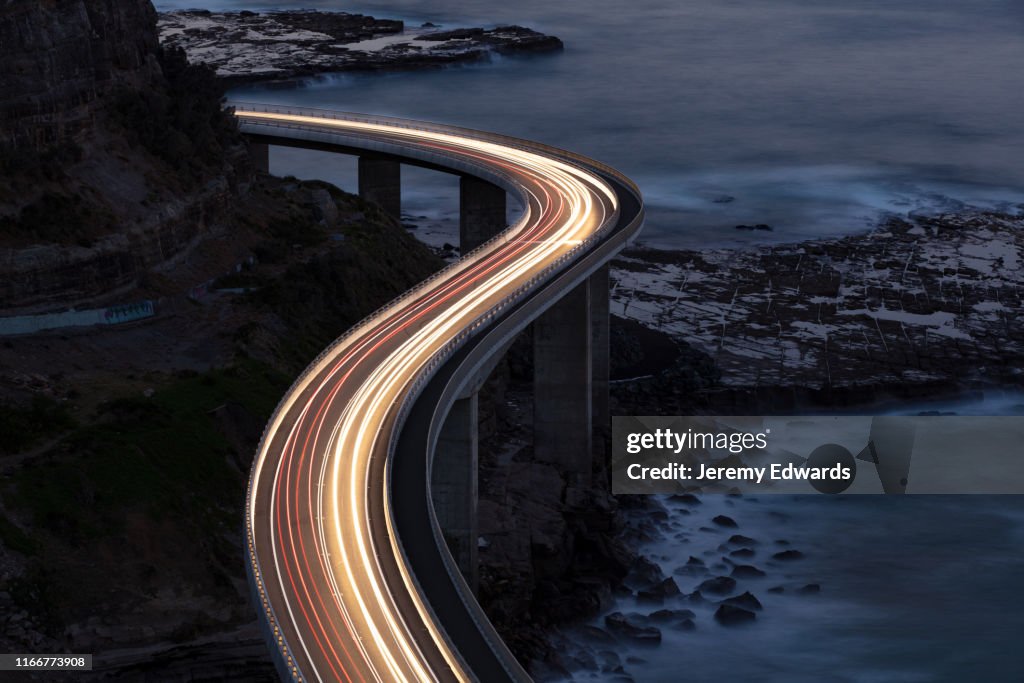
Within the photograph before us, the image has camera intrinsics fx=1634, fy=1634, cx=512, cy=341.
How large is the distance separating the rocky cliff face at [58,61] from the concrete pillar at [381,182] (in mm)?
27607

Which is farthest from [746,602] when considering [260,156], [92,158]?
[260,156]

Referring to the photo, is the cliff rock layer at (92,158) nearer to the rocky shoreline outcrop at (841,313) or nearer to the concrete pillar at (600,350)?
the concrete pillar at (600,350)

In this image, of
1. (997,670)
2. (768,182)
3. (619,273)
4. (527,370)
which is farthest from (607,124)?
(997,670)

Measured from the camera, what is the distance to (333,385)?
65.8m

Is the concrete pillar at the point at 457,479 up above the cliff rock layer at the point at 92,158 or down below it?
below

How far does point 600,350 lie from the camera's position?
9294 cm

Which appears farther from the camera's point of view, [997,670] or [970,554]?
[970,554]

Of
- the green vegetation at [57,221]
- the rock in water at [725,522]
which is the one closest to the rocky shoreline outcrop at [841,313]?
the rock in water at [725,522]

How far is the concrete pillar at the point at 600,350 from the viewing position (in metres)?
91.6

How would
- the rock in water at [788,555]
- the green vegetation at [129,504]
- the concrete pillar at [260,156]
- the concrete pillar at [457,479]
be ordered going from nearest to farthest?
the green vegetation at [129,504] → the concrete pillar at [457,479] → the rock in water at [788,555] → the concrete pillar at [260,156]

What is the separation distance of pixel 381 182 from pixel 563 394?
34054 millimetres

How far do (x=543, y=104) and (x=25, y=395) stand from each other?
130m

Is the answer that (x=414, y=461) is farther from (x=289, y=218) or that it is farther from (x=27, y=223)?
(x=289, y=218)

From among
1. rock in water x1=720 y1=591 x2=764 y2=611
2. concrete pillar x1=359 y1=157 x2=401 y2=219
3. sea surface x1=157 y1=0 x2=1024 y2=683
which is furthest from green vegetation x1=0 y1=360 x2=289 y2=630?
concrete pillar x1=359 y1=157 x2=401 y2=219
